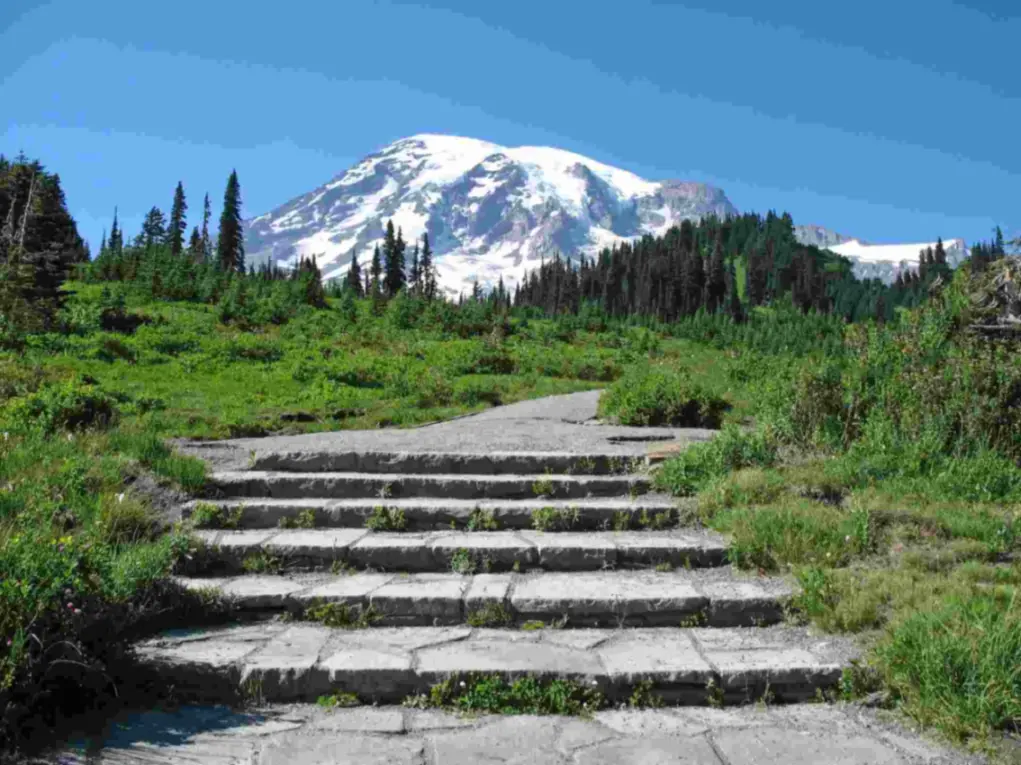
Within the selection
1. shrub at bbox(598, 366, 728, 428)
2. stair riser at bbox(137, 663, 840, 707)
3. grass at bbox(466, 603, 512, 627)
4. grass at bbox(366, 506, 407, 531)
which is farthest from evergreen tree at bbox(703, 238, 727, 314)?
stair riser at bbox(137, 663, 840, 707)

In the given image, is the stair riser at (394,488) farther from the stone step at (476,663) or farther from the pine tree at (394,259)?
the pine tree at (394,259)

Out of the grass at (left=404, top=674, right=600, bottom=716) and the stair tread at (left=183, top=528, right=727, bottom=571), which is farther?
the stair tread at (left=183, top=528, right=727, bottom=571)

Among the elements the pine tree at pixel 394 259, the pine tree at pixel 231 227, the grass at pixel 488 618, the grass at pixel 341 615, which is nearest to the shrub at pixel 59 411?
the grass at pixel 341 615

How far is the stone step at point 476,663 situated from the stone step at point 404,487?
2.37 meters

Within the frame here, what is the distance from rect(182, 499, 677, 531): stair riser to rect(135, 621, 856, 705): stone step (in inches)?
68.3

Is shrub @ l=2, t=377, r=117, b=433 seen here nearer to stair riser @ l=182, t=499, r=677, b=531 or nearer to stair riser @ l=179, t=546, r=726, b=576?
stair riser @ l=182, t=499, r=677, b=531

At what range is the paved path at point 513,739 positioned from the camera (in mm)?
3141

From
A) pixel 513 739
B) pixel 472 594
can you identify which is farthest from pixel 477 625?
pixel 513 739

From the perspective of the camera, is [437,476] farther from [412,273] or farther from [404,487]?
[412,273]

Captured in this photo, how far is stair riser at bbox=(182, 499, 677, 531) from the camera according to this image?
6039 millimetres

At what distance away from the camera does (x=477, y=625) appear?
14.7ft

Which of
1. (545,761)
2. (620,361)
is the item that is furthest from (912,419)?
(620,361)

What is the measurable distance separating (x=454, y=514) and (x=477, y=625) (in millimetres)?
1654

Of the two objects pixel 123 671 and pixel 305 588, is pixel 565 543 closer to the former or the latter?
pixel 305 588
